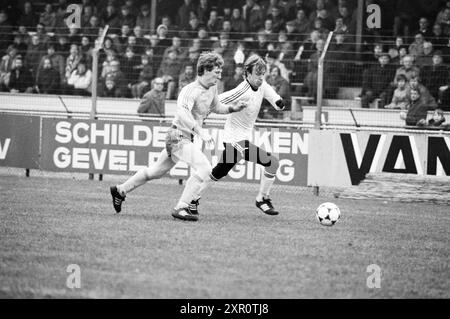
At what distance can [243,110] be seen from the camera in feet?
40.3

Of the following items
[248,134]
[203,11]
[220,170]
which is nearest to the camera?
[220,170]

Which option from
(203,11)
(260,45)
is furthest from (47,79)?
(260,45)

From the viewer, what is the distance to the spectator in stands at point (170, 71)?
18750mm

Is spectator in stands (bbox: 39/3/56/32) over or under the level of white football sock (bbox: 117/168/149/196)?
over

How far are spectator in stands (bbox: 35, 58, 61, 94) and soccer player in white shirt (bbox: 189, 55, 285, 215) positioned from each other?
28.0 ft

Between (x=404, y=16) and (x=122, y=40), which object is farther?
(x=404, y=16)

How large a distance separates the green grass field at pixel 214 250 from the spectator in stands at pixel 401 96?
11.4ft

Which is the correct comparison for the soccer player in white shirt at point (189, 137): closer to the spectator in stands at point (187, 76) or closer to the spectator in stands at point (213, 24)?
the spectator in stands at point (187, 76)

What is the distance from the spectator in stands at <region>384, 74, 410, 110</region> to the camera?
55.5ft

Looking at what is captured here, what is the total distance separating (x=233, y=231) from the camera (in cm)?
1004

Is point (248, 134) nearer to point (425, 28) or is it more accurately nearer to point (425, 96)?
point (425, 96)

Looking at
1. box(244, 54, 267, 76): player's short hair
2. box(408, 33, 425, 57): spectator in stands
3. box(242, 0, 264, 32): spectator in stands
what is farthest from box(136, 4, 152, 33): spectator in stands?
box(244, 54, 267, 76): player's short hair

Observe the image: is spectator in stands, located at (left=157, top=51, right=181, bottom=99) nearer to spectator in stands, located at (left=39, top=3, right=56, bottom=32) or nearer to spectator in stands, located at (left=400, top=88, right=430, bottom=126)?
spectator in stands, located at (left=400, top=88, right=430, bottom=126)

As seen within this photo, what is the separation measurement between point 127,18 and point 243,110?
11.2m
